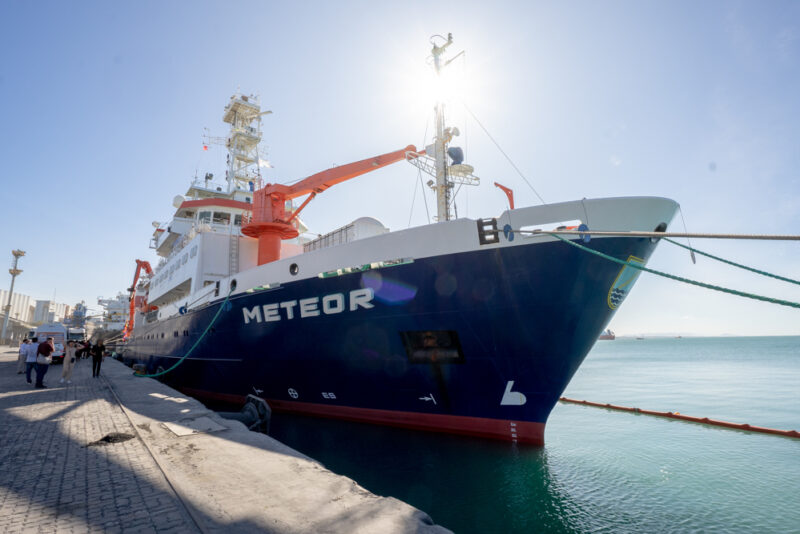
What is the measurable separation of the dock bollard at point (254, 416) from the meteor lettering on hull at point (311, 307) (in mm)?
2191

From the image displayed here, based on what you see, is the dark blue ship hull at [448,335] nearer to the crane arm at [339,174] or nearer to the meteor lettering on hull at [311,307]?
the meteor lettering on hull at [311,307]

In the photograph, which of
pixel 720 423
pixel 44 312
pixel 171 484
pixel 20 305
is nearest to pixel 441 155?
pixel 171 484

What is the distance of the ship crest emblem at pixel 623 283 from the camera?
24.1ft

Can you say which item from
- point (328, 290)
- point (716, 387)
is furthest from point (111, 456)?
point (716, 387)

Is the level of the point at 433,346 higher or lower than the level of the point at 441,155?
lower

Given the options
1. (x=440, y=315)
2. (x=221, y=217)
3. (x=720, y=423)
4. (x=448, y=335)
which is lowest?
(x=720, y=423)

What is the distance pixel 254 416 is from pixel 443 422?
14.0 ft

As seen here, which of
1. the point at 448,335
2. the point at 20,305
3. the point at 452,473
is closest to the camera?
the point at 452,473

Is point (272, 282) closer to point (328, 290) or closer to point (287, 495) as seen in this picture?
point (328, 290)

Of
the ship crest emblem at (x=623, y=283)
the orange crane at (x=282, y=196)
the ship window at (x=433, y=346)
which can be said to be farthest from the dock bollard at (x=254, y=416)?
the ship crest emblem at (x=623, y=283)

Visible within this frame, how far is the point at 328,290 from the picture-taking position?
918cm

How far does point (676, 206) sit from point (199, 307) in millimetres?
14214

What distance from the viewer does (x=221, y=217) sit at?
20.5 metres

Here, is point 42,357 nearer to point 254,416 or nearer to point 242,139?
point 254,416
